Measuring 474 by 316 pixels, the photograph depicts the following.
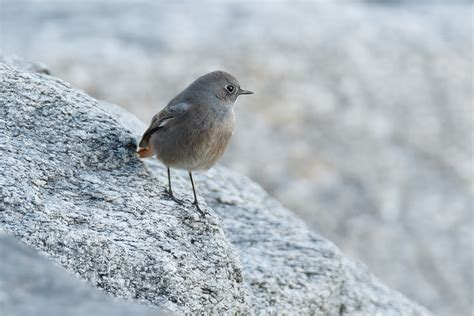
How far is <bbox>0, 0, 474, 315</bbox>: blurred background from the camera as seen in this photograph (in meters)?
11.5

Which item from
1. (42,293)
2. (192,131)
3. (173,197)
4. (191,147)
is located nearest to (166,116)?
(192,131)

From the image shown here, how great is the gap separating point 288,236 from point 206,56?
5.66 meters

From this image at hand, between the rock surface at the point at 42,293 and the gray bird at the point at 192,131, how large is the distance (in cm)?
327

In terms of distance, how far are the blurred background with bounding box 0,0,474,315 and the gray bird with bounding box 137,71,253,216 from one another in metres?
4.24

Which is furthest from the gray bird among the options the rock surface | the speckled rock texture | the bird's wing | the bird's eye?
the rock surface

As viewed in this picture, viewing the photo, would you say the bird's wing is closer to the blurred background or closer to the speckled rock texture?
the speckled rock texture

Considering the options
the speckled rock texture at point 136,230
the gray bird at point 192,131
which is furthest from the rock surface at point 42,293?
the gray bird at point 192,131

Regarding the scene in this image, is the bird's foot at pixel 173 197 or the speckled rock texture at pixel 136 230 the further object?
the bird's foot at pixel 173 197

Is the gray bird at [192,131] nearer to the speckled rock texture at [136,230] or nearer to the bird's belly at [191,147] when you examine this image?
the bird's belly at [191,147]

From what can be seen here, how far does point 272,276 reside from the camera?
6789 millimetres

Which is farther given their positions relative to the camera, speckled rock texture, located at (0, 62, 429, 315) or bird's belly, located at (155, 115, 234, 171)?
bird's belly, located at (155, 115, 234, 171)

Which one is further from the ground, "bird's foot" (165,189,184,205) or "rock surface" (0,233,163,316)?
"bird's foot" (165,189,184,205)

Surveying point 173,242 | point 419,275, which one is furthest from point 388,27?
point 173,242

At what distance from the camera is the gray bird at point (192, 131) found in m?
7.00
